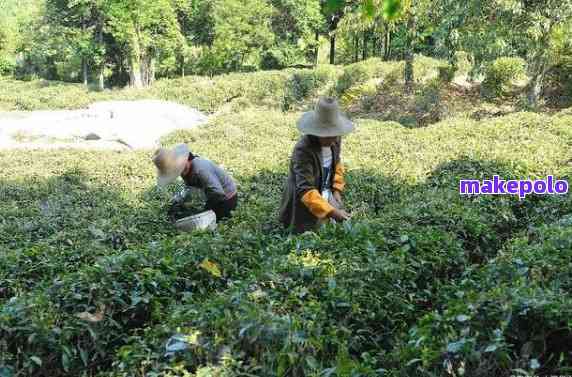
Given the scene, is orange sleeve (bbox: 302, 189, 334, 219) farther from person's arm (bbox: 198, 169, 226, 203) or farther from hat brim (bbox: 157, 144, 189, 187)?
hat brim (bbox: 157, 144, 189, 187)

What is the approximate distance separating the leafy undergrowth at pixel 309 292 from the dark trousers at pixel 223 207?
22 cm

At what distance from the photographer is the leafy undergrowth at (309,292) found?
9.11 feet

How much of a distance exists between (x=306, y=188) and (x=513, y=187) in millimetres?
2900

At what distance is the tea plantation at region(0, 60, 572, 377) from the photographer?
109 inches

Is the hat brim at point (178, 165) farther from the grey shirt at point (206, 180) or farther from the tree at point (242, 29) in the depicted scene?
the tree at point (242, 29)

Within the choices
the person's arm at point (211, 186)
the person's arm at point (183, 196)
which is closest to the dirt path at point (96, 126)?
the person's arm at point (183, 196)

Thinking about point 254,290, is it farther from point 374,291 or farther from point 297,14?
point 297,14

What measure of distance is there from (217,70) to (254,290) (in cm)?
3320

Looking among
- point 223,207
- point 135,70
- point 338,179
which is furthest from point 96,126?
point 135,70

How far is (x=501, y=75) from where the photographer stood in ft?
62.3

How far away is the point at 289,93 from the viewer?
76.3ft

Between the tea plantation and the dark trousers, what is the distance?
0.78 ft

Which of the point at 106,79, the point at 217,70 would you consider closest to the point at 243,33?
the point at 217,70

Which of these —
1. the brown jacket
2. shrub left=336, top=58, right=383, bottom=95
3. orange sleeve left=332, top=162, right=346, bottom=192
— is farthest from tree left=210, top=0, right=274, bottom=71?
the brown jacket
